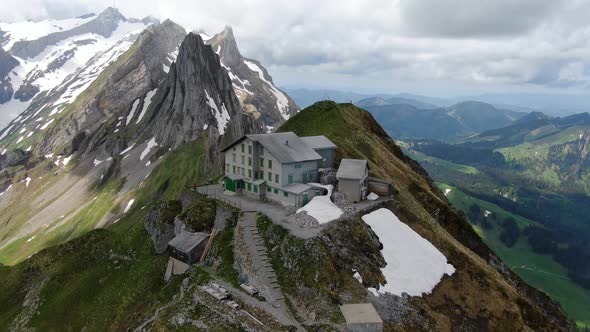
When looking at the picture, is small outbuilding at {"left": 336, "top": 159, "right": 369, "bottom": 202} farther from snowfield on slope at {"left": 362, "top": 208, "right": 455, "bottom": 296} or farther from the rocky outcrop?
the rocky outcrop

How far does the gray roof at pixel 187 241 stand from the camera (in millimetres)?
52031

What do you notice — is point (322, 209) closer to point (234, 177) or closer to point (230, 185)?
point (234, 177)

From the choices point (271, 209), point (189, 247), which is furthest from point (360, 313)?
point (189, 247)

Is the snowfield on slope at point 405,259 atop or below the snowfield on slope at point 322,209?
below

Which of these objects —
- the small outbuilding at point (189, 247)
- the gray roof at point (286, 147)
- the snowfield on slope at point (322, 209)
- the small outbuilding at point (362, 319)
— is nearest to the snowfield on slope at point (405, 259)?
A: the snowfield on slope at point (322, 209)

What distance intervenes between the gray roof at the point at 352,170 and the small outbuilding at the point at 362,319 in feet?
82.0

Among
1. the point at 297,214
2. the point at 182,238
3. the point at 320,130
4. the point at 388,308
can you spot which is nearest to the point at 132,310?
the point at 182,238

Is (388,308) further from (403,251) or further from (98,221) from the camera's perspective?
(98,221)

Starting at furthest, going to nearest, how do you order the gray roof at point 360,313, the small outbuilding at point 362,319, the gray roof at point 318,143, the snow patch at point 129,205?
1. the snow patch at point 129,205
2. the gray roof at point 318,143
3. the gray roof at point 360,313
4. the small outbuilding at point 362,319

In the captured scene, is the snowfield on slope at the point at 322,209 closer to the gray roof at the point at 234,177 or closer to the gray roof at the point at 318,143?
the gray roof at the point at 318,143

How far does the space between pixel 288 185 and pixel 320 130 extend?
40.1 m

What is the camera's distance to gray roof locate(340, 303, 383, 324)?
1363 inches

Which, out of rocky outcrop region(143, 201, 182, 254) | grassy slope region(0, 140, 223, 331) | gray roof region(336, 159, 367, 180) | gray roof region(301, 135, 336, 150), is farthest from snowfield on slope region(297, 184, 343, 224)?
rocky outcrop region(143, 201, 182, 254)

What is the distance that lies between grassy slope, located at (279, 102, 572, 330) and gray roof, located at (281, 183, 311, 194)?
14228 mm
